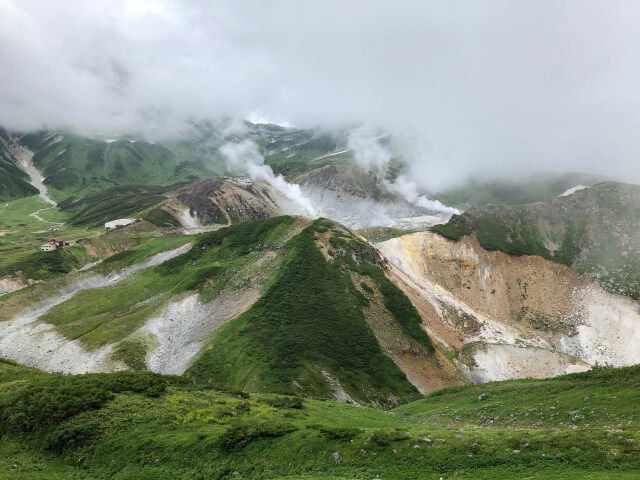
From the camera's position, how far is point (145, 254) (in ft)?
384

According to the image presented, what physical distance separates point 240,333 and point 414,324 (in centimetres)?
3898

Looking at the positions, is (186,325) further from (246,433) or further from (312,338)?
(246,433)

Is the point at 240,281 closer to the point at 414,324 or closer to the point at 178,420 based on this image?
the point at 414,324

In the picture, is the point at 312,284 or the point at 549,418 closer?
the point at 549,418

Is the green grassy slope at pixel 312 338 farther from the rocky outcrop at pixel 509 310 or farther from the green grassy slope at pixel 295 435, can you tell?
the green grassy slope at pixel 295 435

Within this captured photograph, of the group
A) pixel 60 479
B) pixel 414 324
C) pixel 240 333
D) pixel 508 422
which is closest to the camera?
pixel 60 479

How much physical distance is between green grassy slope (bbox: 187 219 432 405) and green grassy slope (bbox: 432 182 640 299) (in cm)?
5727

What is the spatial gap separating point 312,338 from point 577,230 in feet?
377

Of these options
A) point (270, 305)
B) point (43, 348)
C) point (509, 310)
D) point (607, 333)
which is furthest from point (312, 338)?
point (607, 333)

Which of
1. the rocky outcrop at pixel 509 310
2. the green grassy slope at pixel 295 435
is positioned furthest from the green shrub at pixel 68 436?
the rocky outcrop at pixel 509 310

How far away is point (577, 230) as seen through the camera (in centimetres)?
12788

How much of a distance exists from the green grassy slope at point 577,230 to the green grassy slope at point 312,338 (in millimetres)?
57271

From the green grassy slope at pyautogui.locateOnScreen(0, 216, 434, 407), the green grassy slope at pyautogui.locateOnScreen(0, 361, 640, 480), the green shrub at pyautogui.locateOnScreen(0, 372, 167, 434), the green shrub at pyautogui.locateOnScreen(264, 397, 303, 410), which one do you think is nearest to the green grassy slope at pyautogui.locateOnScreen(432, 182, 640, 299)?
the green grassy slope at pyautogui.locateOnScreen(0, 216, 434, 407)

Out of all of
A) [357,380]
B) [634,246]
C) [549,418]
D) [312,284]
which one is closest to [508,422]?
[549,418]
